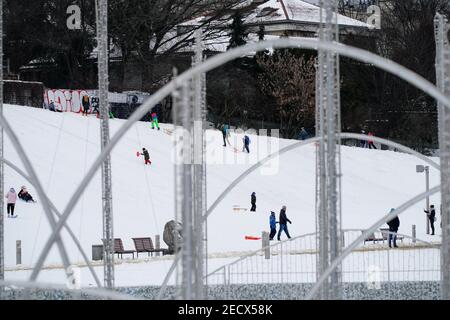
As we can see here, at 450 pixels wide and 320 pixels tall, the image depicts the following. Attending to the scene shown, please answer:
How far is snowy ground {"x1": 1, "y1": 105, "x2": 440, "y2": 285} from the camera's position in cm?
2775

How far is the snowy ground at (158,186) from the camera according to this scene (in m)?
27.8

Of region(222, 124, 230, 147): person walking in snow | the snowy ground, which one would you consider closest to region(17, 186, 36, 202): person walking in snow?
the snowy ground

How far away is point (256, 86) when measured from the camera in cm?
5009

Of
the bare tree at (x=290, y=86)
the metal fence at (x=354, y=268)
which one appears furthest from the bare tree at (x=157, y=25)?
the metal fence at (x=354, y=268)

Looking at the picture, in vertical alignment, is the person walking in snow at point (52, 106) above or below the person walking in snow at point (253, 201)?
above

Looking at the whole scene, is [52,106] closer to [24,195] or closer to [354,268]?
[24,195]

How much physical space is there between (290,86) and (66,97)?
1014 centimetres

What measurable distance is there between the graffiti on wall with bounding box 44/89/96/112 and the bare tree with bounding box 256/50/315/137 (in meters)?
8.49

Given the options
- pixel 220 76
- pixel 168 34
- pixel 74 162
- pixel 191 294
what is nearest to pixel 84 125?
pixel 74 162

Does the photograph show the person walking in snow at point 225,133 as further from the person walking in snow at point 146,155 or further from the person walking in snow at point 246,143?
the person walking in snow at point 146,155

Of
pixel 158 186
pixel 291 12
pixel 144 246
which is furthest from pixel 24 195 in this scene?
pixel 291 12

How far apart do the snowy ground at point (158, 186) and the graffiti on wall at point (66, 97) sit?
4.36 metres

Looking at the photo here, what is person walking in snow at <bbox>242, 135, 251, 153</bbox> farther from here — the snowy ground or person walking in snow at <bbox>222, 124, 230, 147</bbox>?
person walking in snow at <bbox>222, 124, 230, 147</bbox>

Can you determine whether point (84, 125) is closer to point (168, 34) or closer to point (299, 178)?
point (299, 178)
